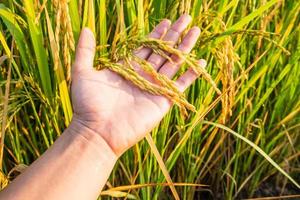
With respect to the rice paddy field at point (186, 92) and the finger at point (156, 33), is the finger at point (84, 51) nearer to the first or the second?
the rice paddy field at point (186, 92)

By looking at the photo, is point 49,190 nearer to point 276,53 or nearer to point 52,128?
point 52,128

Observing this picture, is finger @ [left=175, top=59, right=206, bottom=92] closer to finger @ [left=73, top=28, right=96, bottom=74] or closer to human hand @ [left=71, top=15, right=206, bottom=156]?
human hand @ [left=71, top=15, right=206, bottom=156]

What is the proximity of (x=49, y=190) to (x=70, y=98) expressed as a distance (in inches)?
14.7

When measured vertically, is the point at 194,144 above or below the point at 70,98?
below

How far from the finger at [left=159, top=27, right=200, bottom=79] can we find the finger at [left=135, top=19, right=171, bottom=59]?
7 cm

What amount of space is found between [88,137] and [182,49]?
395mm

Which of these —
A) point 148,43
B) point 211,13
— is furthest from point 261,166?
point 148,43

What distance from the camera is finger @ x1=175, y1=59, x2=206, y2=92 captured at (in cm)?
168

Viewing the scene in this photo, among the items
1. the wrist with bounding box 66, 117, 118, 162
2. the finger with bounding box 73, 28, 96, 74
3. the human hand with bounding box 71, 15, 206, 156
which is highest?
the finger with bounding box 73, 28, 96, 74

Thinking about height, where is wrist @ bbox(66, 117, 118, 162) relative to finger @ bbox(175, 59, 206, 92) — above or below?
below

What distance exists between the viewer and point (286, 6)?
2.28 m

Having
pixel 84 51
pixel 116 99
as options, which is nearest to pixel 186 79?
pixel 116 99

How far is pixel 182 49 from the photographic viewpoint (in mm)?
1665

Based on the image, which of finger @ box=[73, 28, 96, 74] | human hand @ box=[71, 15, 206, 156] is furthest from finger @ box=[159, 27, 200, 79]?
finger @ box=[73, 28, 96, 74]
